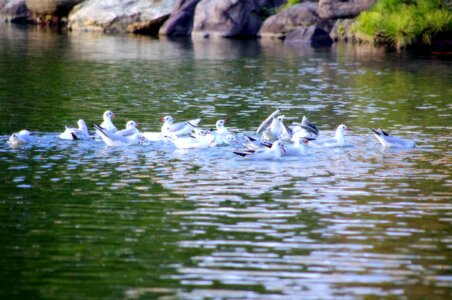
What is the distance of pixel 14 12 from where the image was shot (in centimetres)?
6269

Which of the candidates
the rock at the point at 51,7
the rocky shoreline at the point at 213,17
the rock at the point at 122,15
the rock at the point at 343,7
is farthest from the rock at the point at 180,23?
the rock at the point at 343,7

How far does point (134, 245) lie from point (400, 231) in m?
3.05

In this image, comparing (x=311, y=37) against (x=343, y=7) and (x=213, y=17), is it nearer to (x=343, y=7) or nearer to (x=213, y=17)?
(x=343, y=7)

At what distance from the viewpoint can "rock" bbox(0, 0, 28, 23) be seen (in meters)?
62.6

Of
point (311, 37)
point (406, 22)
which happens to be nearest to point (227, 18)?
point (311, 37)

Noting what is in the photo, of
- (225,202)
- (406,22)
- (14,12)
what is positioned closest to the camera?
(225,202)

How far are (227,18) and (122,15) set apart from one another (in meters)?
7.02

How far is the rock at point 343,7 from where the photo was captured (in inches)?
1837

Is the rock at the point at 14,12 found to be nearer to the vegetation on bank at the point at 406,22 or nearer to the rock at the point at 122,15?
the rock at the point at 122,15

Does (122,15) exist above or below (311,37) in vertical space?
above

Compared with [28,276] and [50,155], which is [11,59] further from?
[28,276]

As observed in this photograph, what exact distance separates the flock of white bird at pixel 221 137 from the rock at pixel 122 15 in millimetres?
34263

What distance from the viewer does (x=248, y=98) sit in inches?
1065

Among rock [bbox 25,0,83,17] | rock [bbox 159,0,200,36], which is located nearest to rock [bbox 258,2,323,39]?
rock [bbox 159,0,200,36]
